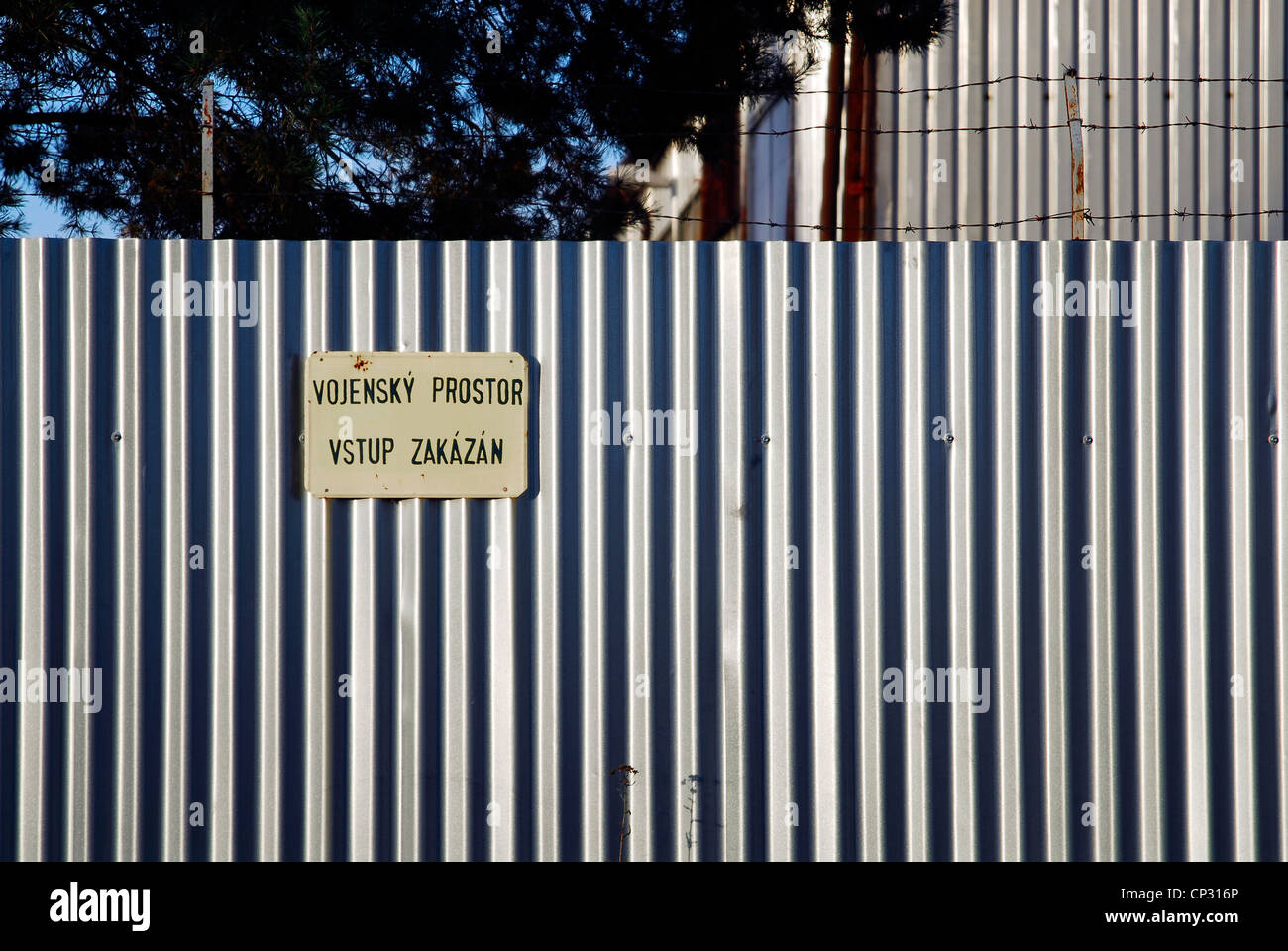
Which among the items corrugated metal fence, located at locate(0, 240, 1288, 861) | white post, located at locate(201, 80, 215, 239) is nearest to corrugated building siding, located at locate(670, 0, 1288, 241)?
corrugated metal fence, located at locate(0, 240, 1288, 861)

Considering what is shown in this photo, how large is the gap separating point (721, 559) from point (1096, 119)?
17.6ft

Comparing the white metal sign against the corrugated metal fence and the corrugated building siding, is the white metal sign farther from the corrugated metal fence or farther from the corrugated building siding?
the corrugated building siding

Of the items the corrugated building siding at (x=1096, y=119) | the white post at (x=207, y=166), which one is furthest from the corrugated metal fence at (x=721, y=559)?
the corrugated building siding at (x=1096, y=119)

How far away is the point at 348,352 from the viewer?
3.75m

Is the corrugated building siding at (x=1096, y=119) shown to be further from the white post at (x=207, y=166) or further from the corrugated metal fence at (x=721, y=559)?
the white post at (x=207, y=166)

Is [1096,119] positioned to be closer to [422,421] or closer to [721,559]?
[721,559]

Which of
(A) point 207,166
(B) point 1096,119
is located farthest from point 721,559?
(B) point 1096,119

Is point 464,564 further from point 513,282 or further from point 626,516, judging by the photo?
point 513,282

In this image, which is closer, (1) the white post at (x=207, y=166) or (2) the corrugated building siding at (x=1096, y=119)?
(1) the white post at (x=207, y=166)

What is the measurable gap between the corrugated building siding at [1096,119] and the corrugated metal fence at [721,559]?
3.81 m

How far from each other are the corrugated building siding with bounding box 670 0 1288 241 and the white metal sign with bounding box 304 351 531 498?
450 cm

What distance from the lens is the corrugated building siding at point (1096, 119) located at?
7.34m

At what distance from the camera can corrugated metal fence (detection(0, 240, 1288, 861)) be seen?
12.2 ft
